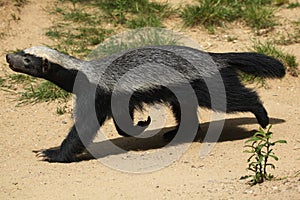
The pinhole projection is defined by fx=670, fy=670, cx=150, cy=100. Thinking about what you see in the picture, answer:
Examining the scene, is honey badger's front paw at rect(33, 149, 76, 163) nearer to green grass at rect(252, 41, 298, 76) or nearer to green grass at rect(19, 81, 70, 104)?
green grass at rect(19, 81, 70, 104)

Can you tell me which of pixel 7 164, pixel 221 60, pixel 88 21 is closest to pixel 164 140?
pixel 221 60

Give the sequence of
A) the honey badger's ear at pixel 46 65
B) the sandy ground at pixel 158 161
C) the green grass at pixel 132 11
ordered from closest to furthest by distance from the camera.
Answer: the sandy ground at pixel 158 161, the honey badger's ear at pixel 46 65, the green grass at pixel 132 11

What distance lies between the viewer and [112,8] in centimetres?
1053

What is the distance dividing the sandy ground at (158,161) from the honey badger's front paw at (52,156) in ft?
0.31

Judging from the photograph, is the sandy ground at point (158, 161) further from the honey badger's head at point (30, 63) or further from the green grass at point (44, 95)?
the honey badger's head at point (30, 63)

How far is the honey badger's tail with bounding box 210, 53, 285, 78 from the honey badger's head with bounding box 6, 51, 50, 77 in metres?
1.81

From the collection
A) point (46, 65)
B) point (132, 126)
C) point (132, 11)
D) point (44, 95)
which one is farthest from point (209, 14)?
point (46, 65)

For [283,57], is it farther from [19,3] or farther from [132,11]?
[19,3]

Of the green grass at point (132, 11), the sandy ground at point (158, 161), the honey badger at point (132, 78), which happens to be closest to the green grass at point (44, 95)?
the sandy ground at point (158, 161)

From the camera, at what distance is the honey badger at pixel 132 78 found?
699 cm

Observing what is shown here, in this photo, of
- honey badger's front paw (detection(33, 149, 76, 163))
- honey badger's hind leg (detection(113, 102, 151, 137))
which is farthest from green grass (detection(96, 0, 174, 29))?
honey badger's front paw (detection(33, 149, 76, 163))

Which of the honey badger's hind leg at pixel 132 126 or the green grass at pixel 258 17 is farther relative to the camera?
the green grass at pixel 258 17

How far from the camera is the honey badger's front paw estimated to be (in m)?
7.07

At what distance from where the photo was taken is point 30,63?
7.19 m
